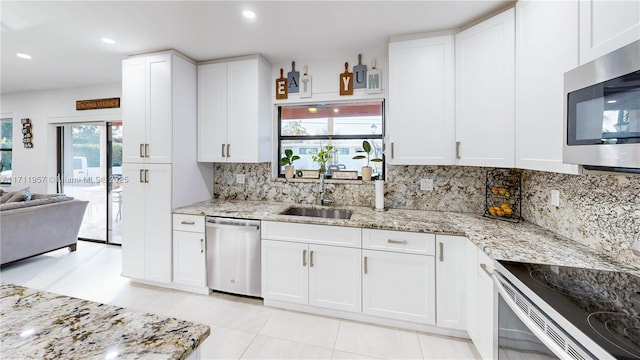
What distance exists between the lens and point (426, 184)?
2.74 m

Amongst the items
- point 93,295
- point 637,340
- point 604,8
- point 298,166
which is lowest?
point 93,295

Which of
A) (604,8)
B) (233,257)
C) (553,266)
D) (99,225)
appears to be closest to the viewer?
(604,8)

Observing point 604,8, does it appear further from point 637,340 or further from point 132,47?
point 132,47

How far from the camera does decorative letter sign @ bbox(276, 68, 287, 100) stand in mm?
3119

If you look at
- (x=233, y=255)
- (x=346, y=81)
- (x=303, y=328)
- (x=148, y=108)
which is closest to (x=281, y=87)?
(x=346, y=81)

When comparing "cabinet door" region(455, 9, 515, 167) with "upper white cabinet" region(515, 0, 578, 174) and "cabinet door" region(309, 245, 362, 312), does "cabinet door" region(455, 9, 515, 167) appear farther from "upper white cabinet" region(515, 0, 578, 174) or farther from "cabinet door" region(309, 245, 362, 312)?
"cabinet door" region(309, 245, 362, 312)

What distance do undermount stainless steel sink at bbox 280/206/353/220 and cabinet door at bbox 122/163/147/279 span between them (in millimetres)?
1541

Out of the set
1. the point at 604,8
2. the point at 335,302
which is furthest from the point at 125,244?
the point at 604,8

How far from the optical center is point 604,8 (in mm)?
1173

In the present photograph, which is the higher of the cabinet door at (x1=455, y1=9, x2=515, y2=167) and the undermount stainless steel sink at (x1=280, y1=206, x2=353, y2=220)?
the cabinet door at (x1=455, y1=9, x2=515, y2=167)

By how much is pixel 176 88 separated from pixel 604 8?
316 cm

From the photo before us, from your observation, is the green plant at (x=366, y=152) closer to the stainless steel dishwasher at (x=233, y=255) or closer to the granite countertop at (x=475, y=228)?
the granite countertop at (x=475, y=228)

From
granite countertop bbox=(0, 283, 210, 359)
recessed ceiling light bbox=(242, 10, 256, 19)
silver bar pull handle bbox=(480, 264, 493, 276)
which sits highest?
recessed ceiling light bbox=(242, 10, 256, 19)

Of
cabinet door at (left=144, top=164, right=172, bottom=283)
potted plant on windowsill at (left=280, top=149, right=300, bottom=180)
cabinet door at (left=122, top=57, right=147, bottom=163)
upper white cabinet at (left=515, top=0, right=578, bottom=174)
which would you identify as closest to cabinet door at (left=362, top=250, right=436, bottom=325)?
upper white cabinet at (left=515, top=0, right=578, bottom=174)
